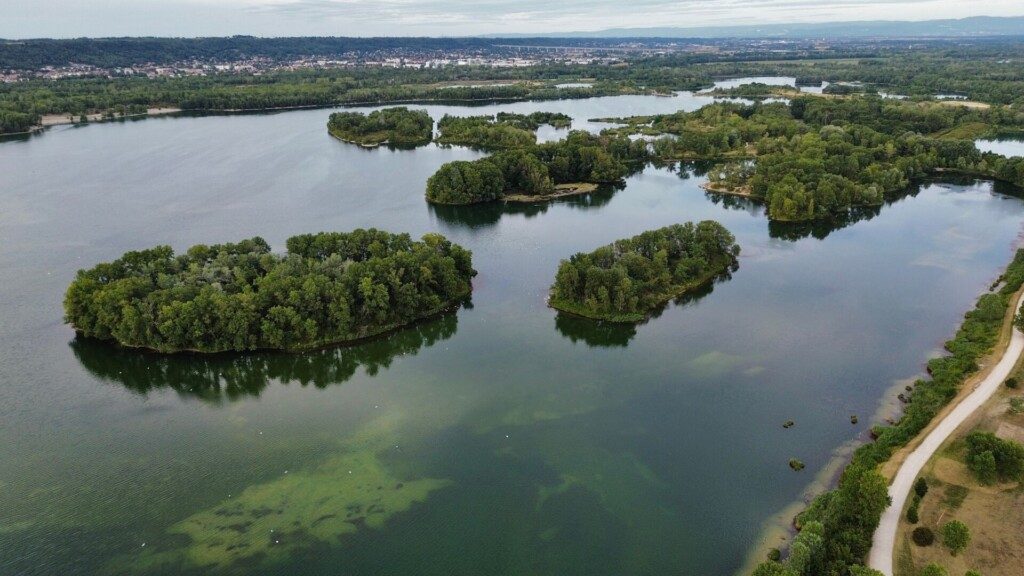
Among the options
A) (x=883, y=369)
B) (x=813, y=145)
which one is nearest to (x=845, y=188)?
(x=813, y=145)

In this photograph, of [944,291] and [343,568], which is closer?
[343,568]

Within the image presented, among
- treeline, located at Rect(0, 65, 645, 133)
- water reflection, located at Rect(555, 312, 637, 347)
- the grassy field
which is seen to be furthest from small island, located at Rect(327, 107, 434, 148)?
the grassy field

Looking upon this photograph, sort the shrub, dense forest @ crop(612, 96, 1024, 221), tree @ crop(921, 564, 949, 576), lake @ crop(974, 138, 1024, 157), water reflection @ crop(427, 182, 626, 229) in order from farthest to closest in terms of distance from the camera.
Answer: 1. lake @ crop(974, 138, 1024, 157)
2. dense forest @ crop(612, 96, 1024, 221)
3. water reflection @ crop(427, 182, 626, 229)
4. the shrub
5. tree @ crop(921, 564, 949, 576)

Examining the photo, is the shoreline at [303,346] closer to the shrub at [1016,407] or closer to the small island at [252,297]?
the small island at [252,297]

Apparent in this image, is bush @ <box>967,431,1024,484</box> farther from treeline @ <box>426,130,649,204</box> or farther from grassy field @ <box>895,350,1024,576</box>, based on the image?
treeline @ <box>426,130,649,204</box>

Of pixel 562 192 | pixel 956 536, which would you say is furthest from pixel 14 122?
pixel 956 536

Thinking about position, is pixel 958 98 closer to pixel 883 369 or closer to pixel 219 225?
pixel 883 369

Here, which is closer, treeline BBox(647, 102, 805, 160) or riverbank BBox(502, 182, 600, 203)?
riverbank BBox(502, 182, 600, 203)
